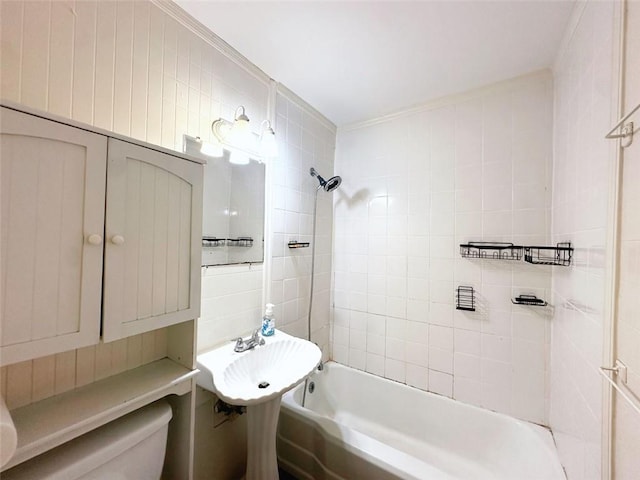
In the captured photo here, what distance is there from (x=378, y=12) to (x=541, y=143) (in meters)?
1.22

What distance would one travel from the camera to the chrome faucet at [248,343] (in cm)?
127

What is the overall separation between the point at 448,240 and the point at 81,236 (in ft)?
6.20

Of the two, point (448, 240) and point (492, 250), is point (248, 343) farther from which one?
point (492, 250)

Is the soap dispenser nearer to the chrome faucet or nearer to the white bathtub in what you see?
the chrome faucet

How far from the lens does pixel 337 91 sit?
174 cm

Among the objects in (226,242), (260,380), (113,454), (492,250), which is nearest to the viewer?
(113,454)

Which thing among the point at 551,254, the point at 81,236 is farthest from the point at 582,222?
the point at 81,236

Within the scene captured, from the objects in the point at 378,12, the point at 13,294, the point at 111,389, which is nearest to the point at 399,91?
the point at 378,12

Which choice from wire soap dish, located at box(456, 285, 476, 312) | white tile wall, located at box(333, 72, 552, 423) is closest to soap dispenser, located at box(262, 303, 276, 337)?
white tile wall, located at box(333, 72, 552, 423)

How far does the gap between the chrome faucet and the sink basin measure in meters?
0.02

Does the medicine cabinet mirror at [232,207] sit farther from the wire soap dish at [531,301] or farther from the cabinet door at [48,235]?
the wire soap dish at [531,301]

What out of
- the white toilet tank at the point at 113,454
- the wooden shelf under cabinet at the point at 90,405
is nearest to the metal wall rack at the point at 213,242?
the wooden shelf under cabinet at the point at 90,405

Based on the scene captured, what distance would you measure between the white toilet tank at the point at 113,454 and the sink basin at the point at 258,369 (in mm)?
194

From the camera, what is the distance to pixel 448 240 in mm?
1759
